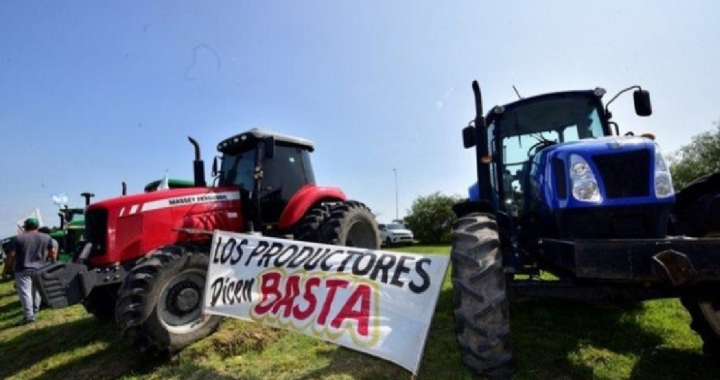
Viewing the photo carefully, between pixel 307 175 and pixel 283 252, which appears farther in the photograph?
pixel 307 175

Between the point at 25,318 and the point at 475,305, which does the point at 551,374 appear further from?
the point at 25,318

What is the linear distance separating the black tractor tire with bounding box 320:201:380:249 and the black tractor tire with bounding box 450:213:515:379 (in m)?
2.94

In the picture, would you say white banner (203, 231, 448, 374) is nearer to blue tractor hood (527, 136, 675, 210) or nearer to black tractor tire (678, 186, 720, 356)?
blue tractor hood (527, 136, 675, 210)

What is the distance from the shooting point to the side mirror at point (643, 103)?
4.33 m

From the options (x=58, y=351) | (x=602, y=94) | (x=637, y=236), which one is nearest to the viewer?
(x=637, y=236)

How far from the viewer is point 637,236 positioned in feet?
10.6

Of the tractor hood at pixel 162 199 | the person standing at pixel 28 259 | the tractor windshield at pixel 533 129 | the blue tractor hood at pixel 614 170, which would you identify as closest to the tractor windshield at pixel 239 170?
the tractor hood at pixel 162 199

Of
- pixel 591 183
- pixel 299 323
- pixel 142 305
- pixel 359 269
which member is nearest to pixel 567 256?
pixel 591 183

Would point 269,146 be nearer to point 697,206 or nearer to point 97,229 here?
point 97,229

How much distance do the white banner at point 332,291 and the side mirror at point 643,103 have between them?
113 inches

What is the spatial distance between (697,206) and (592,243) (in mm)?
1497

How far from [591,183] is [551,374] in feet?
5.49

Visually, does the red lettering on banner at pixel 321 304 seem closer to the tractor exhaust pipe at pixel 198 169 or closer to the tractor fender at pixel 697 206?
the tractor fender at pixel 697 206

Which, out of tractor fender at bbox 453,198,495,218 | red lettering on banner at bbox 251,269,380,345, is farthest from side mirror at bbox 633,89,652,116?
red lettering on banner at bbox 251,269,380,345
